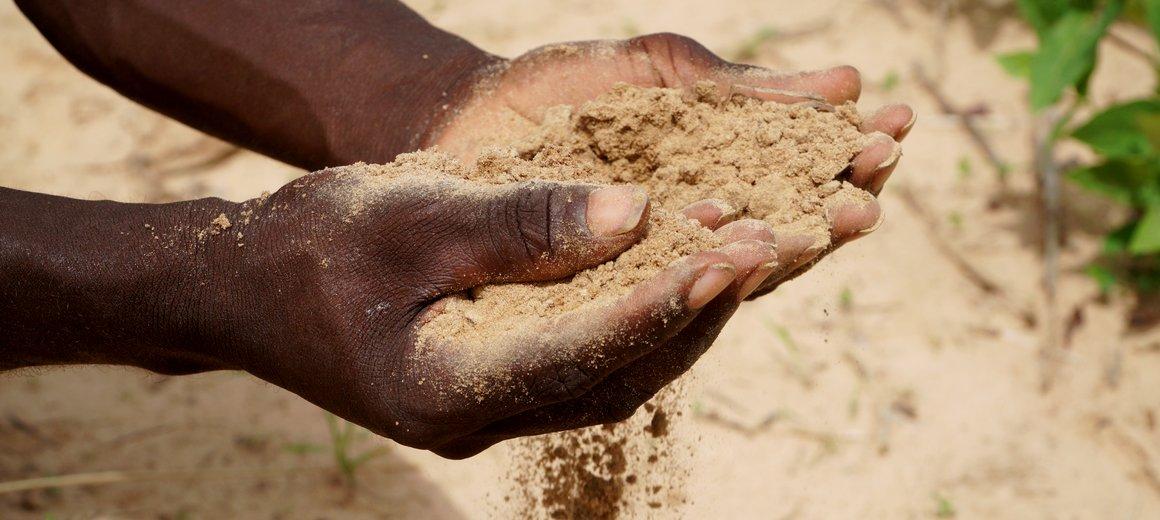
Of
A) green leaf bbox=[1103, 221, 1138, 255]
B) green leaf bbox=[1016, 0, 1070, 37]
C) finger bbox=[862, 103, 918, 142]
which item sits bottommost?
green leaf bbox=[1103, 221, 1138, 255]

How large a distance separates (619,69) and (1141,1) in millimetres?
2234

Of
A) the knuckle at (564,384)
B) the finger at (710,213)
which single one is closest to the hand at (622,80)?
the finger at (710,213)

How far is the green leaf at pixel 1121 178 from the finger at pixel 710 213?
6.87ft

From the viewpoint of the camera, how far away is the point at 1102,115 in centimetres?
316

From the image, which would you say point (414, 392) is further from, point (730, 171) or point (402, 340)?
point (730, 171)

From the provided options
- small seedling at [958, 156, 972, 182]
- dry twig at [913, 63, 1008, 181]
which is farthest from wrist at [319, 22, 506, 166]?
dry twig at [913, 63, 1008, 181]

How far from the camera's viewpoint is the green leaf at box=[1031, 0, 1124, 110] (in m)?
3.10

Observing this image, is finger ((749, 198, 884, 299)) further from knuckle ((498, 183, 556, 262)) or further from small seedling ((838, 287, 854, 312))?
small seedling ((838, 287, 854, 312))

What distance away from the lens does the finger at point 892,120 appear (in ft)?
6.52

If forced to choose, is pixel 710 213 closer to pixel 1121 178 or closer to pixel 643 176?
pixel 643 176

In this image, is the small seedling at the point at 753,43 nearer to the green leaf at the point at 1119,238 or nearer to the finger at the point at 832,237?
the green leaf at the point at 1119,238

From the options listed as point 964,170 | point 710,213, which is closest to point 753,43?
point 964,170

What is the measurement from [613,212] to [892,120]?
0.75 m

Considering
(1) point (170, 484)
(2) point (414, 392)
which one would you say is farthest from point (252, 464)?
(2) point (414, 392)
